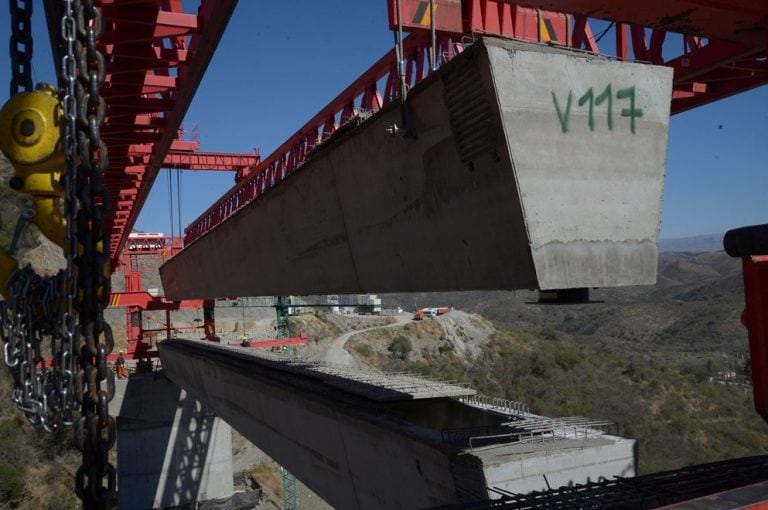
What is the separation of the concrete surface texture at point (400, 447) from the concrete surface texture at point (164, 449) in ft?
44.7

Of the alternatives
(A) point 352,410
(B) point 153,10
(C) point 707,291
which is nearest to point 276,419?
(A) point 352,410

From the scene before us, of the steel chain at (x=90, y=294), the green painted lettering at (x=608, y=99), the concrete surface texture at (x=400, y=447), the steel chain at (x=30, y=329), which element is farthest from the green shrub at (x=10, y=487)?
the green painted lettering at (x=608, y=99)

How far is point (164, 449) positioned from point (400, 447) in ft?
67.3

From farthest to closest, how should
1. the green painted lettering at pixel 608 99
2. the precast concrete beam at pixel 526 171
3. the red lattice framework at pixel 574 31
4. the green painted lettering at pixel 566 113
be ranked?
the red lattice framework at pixel 574 31
the green painted lettering at pixel 608 99
the green painted lettering at pixel 566 113
the precast concrete beam at pixel 526 171

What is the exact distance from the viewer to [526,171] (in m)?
3.87

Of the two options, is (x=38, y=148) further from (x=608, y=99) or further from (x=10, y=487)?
(x=10, y=487)

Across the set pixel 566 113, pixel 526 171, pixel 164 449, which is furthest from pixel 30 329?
pixel 164 449

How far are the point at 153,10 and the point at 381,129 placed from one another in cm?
286

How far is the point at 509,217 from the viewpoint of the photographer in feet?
12.9

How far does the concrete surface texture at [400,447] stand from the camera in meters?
6.34

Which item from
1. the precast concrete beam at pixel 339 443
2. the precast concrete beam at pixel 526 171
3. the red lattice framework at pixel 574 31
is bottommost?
the precast concrete beam at pixel 339 443

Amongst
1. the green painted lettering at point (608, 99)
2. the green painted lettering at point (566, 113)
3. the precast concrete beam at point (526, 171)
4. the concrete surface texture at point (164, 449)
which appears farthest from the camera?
the concrete surface texture at point (164, 449)

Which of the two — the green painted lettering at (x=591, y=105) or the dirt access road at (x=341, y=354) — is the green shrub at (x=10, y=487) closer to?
the dirt access road at (x=341, y=354)

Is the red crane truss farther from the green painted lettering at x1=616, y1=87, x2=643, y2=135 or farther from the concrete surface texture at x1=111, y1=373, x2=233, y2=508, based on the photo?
the concrete surface texture at x1=111, y1=373, x2=233, y2=508
